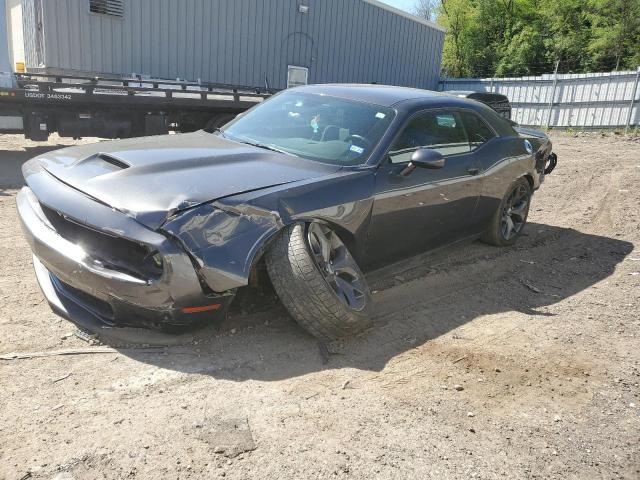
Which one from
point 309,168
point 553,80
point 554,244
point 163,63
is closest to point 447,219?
point 309,168

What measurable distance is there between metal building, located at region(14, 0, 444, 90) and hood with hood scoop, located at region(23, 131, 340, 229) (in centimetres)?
1171

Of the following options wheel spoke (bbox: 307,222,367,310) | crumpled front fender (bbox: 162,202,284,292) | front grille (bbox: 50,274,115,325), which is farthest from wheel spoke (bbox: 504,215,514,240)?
front grille (bbox: 50,274,115,325)

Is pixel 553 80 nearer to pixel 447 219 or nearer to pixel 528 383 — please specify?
pixel 447 219

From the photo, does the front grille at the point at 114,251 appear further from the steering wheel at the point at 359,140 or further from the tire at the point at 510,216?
the tire at the point at 510,216

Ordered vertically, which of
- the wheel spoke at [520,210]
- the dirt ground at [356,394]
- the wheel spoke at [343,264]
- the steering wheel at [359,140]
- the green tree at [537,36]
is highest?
the green tree at [537,36]

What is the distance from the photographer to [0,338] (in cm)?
329

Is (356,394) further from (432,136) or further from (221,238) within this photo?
(432,136)

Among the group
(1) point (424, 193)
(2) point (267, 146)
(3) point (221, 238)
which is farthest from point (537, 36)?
(3) point (221, 238)

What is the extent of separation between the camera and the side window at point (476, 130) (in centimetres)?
509

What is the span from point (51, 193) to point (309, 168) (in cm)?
161

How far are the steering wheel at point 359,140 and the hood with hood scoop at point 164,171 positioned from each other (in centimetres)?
37

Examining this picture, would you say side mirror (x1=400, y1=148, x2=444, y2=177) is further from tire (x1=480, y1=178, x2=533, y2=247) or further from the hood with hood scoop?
tire (x1=480, y1=178, x2=533, y2=247)

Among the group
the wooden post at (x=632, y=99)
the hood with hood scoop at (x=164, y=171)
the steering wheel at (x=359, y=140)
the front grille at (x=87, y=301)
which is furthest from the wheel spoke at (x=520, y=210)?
the wooden post at (x=632, y=99)

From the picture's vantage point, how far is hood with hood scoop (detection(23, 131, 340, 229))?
9.86 feet
